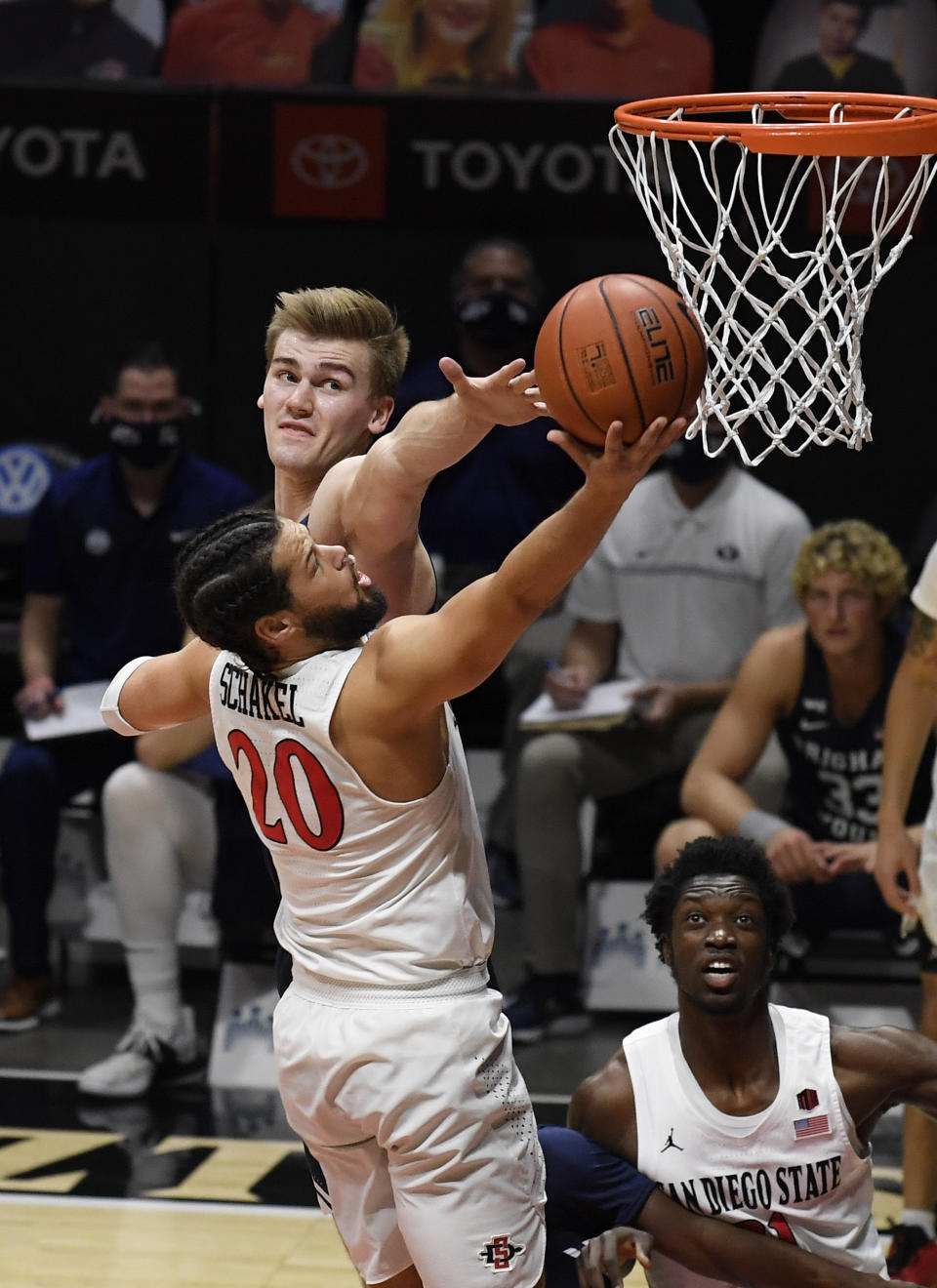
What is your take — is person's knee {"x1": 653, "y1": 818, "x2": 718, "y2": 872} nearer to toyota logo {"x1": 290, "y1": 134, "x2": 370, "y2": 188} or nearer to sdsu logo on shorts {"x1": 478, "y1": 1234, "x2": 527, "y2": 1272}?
Answer: sdsu logo on shorts {"x1": 478, "y1": 1234, "x2": 527, "y2": 1272}

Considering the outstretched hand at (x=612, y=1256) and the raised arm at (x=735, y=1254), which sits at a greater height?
the outstretched hand at (x=612, y=1256)

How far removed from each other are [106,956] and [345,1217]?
364 centimetres

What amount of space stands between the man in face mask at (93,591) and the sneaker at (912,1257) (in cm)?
272

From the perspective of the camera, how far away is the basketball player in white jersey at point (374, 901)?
2.55 metres

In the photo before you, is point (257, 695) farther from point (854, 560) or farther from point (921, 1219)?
point (854, 560)

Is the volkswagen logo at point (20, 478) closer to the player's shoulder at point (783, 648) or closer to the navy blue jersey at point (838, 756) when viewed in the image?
the player's shoulder at point (783, 648)

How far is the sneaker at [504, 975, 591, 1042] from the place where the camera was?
534 cm

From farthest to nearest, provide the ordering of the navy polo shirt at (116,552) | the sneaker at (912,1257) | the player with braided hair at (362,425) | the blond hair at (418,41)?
1. the blond hair at (418,41)
2. the navy polo shirt at (116,552)
3. the sneaker at (912,1257)
4. the player with braided hair at (362,425)

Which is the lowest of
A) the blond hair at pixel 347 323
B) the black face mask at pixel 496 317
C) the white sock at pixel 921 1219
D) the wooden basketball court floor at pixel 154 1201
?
the wooden basketball court floor at pixel 154 1201

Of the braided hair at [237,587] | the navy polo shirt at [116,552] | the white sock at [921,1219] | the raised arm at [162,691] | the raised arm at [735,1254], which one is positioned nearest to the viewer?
the braided hair at [237,587]

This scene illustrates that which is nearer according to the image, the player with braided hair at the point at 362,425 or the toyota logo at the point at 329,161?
the player with braided hair at the point at 362,425

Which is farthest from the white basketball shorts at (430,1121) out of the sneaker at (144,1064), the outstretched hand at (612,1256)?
the sneaker at (144,1064)

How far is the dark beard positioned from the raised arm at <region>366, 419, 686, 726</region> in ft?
0.32

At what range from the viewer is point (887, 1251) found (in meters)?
4.02
